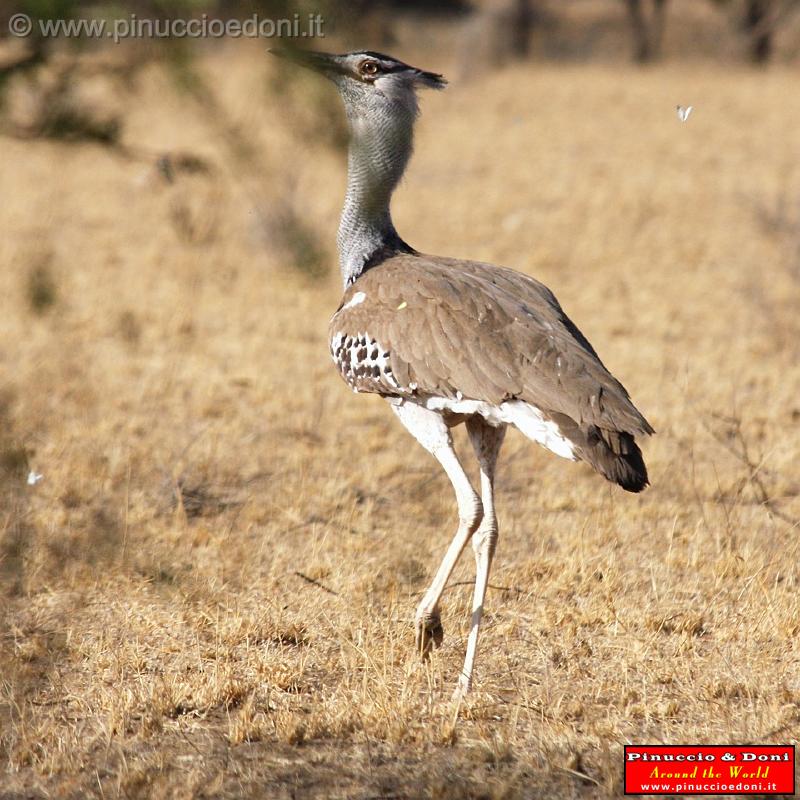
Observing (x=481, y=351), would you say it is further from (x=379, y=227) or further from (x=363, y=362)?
(x=379, y=227)

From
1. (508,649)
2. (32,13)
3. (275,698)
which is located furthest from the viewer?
(508,649)

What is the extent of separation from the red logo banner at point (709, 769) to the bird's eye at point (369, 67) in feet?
6.55

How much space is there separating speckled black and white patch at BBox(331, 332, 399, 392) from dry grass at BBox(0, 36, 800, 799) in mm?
593

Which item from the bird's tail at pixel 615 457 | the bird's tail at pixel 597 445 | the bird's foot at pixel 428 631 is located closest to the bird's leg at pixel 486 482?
the bird's foot at pixel 428 631

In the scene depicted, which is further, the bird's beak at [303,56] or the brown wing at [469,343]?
the brown wing at [469,343]

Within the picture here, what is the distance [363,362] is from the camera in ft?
11.8

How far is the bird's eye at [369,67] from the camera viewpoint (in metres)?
3.63

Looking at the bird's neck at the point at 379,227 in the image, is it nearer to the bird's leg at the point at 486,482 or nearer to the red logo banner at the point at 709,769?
the bird's leg at the point at 486,482

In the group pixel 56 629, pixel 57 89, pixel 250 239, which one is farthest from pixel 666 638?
pixel 250 239

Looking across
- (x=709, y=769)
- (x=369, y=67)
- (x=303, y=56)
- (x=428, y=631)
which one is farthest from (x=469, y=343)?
(x=303, y=56)

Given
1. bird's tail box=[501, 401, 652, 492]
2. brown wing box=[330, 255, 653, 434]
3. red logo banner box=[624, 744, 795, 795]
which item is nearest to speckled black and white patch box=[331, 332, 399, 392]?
brown wing box=[330, 255, 653, 434]

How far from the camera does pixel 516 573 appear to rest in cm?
415

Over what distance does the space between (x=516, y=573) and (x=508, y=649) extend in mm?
539

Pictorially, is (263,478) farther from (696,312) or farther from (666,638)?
(696,312)
